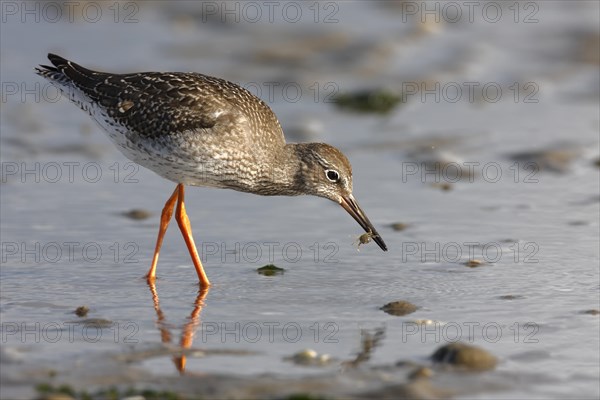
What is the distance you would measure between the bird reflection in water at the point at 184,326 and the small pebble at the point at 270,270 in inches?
26.2

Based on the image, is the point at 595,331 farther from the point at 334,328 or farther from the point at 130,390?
the point at 130,390

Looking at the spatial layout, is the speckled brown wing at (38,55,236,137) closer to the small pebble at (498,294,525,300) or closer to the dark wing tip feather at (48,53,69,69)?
the dark wing tip feather at (48,53,69,69)

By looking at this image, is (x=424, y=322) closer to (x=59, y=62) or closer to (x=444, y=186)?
(x=444, y=186)

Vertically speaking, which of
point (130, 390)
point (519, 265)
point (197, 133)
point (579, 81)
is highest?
point (579, 81)

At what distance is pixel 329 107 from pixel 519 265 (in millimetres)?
6612

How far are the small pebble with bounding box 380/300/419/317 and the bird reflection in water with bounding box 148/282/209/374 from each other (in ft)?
5.24

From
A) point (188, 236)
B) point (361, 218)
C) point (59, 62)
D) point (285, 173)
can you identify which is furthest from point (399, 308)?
point (59, 62)

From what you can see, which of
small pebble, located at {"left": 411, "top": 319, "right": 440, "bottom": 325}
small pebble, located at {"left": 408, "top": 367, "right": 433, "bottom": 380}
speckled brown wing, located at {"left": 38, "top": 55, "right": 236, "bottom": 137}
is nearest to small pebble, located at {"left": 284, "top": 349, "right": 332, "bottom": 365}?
small pebble, located at {"left": 408, "top": 367, "right": 433, "bottom": 380}

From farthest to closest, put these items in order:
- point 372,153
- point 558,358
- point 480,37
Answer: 1. point 480,37
2. point 372,153
3. point 558,358

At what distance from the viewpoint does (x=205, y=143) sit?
443 inches

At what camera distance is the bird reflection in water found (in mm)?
8797

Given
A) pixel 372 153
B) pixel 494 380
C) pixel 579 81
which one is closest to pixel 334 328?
pixel 494 380

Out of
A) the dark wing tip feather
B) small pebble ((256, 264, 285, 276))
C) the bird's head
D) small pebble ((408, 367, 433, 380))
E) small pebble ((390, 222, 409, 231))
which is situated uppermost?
the dark wing tip feather

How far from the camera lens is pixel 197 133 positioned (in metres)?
11.3
